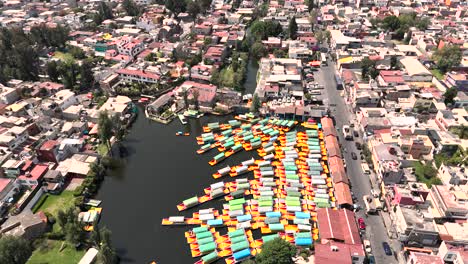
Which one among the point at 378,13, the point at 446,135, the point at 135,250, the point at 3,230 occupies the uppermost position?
the point at 378,13

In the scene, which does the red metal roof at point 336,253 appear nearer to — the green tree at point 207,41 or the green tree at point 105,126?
the green tree at point 105,126

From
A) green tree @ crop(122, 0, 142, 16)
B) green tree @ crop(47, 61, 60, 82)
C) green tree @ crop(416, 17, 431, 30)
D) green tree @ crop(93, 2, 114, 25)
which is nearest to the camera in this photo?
green tree @ crop(47, 61, 60, 82)

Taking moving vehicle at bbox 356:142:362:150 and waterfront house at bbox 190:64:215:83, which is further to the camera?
waterfront house at bbox 190:64:215:83

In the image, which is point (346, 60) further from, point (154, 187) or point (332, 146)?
point (154, 187)

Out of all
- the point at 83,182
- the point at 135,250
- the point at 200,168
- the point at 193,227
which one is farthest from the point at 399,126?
the point at 83,182

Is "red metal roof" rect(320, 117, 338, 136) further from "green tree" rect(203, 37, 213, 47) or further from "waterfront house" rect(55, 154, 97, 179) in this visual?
"green tree" rect(203, 37, 213, 47)

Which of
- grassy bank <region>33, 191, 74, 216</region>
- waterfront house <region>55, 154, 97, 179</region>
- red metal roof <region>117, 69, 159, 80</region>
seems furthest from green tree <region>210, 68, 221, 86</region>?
grassy bank <region>33, 191, 74, 216</region>

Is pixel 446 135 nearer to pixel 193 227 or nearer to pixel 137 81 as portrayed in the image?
pixel 193 227
